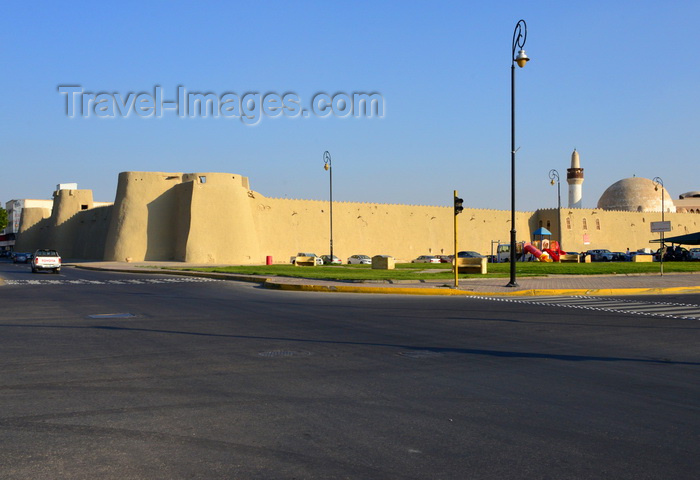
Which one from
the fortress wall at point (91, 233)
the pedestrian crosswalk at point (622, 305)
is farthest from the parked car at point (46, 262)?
the fortress wall at point (91, 233)

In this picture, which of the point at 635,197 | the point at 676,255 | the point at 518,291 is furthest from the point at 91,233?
the point at 635,197

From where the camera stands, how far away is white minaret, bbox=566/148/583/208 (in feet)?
356

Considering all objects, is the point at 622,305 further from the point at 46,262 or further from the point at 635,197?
the point at 635,197

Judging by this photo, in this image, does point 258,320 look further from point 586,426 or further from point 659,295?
point 659,295

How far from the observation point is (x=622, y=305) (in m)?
18.1

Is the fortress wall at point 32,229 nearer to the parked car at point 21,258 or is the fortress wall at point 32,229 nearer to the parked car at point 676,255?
the parked car at point 21,258

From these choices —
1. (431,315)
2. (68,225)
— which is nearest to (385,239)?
(68,225)

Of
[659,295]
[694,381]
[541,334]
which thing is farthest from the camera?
[659,295]

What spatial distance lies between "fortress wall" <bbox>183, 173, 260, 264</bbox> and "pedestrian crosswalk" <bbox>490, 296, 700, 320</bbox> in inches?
1875

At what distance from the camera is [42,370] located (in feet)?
27.1

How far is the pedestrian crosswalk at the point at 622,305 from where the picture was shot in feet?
51.8

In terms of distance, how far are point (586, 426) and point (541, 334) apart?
638 cm

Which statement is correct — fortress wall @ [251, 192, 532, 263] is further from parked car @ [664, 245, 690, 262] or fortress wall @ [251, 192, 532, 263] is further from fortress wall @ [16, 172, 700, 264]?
parked car @ [664, 245, 690, 262]

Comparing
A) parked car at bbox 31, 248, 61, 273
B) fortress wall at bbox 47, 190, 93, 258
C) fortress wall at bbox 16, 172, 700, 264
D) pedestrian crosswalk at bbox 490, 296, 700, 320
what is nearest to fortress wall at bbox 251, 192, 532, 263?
fortress wall at bbox 16, 172, 700, 264
